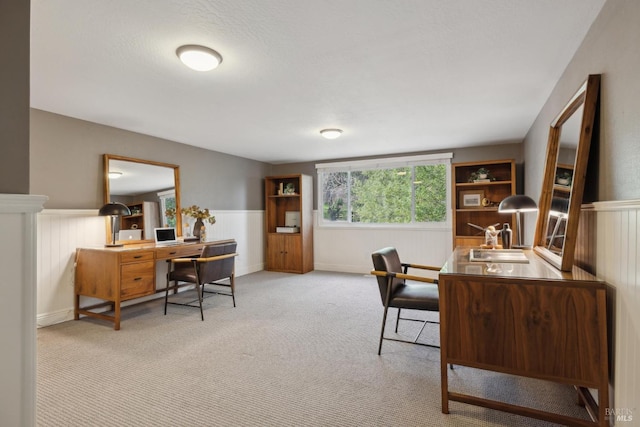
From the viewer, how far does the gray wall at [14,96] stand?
4.14 feet

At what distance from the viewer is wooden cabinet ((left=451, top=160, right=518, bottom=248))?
478 cm

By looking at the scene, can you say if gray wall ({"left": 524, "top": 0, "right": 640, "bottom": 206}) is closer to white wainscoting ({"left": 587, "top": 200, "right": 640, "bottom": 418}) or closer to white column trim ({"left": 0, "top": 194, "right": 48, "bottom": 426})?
white wainscoting ({"left": 587, "top": 200, "right": 640, "bottom": 418})

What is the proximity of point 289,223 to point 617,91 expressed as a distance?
543cm

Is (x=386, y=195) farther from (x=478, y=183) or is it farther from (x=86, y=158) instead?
(x=86, y=158)

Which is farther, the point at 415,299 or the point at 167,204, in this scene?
the point at 167,204

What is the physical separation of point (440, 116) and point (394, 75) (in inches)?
50.5

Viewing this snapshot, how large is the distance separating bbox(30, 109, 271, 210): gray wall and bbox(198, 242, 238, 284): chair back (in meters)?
1.40

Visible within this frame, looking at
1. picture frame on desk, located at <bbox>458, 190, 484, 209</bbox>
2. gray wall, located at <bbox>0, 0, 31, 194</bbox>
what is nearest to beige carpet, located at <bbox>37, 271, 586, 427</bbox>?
gray wall, located at <bbox>0, 0, 31, 194</bbox>

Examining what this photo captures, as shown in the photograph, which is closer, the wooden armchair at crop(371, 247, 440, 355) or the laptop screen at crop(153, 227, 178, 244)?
the wooden armchair at crop(371, 247, 440, 355)

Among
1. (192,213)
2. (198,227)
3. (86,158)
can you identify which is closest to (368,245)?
(198,227)

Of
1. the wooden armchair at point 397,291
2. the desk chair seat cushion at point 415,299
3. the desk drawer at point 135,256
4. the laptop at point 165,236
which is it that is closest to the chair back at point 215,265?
the desk drawer at point 135,256

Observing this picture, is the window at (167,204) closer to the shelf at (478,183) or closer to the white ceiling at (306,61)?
the white ceiling at (306,61)

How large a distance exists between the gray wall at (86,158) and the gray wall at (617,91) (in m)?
4.51

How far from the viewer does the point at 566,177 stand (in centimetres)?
209
